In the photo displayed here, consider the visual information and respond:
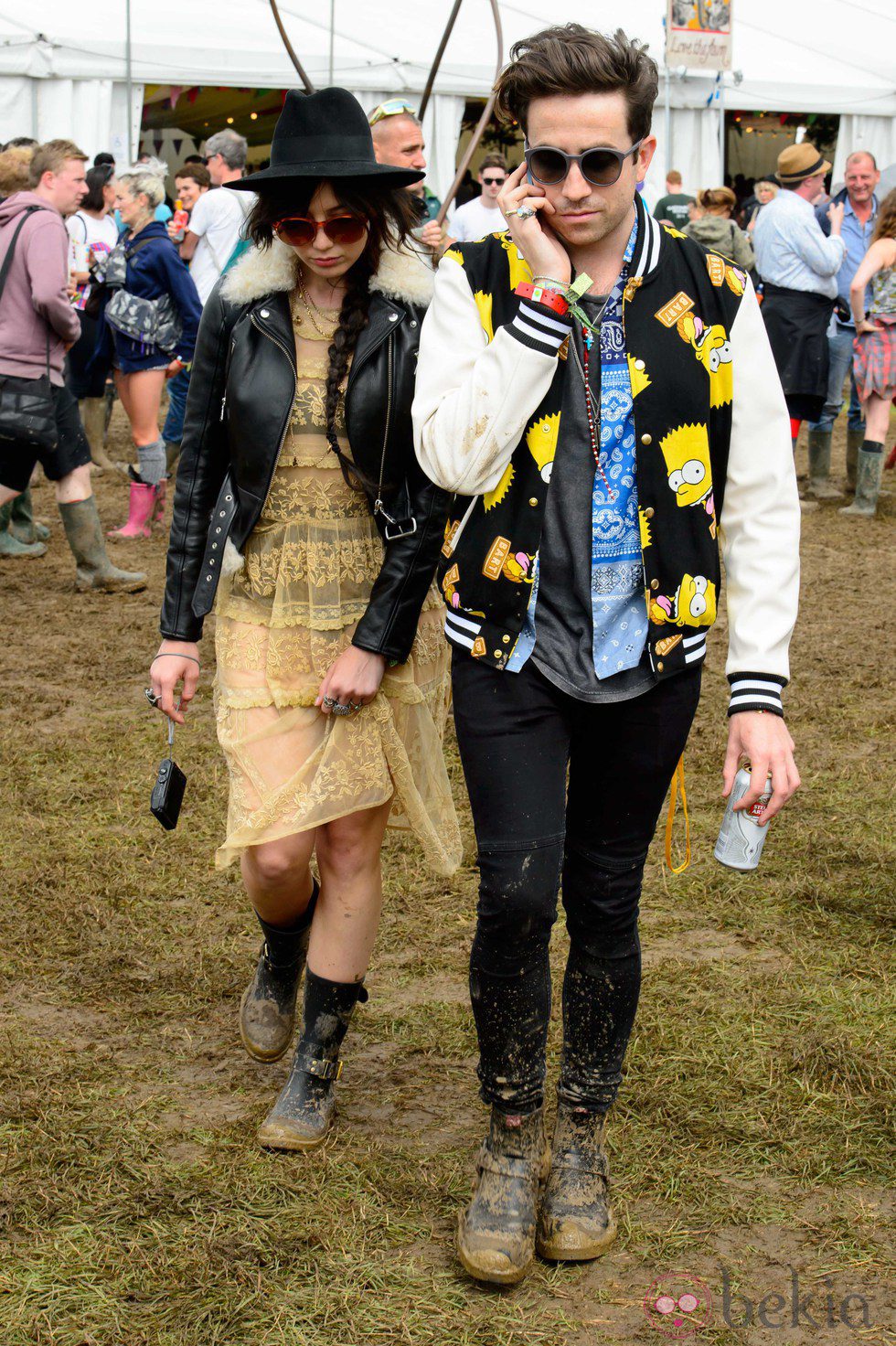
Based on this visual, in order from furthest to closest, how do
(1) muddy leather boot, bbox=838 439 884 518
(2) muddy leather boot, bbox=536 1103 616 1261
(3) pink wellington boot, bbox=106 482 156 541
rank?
1. (1) muddy leather boot, bbox=838 439 884 518
2. (3) pink wellington boot, bbox=106 482 156 541
3. (2) muddy leather boot, bbox=536 1103 616 1261

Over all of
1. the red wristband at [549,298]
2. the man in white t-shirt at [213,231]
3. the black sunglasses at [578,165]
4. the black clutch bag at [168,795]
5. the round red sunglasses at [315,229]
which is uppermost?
the man in white t-shirt at [213,231]

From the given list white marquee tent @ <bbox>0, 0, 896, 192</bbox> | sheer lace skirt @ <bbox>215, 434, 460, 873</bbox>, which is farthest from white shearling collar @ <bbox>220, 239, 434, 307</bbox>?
white marquee tent @ <bbox>0, 0, 896, 192</bbox>

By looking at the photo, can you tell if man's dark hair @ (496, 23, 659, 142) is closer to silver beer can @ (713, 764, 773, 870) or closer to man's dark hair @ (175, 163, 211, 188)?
silver beer can @ (713, 764, 773, 870)

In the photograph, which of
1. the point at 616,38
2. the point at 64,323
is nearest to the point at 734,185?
the point at 64,323

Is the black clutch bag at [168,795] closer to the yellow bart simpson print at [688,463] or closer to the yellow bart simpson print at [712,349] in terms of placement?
the yellow bart simpson print at [688,463]

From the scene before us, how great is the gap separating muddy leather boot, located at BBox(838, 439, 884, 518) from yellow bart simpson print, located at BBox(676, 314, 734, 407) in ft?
25.4

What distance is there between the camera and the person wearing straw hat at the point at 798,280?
9.66 m

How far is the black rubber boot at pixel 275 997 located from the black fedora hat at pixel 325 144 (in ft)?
4.86

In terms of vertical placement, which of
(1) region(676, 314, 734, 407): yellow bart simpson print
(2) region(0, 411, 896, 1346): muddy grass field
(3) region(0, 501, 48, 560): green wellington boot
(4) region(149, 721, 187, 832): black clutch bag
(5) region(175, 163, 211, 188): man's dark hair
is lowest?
(2) region(0, 411, 896, 1346): muddy grass field

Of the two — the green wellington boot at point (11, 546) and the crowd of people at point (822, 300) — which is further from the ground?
the crowd of people at point (822, 300)

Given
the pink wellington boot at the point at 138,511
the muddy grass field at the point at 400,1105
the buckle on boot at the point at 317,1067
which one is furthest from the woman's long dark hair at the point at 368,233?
the pink wellington boot at the point at 138,511

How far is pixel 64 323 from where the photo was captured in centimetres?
674

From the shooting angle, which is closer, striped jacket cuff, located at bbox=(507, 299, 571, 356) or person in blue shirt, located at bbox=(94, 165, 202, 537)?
striped jacket cuff, located at bbox=(507, 299, 571, 356)

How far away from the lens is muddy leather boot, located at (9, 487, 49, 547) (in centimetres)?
872
